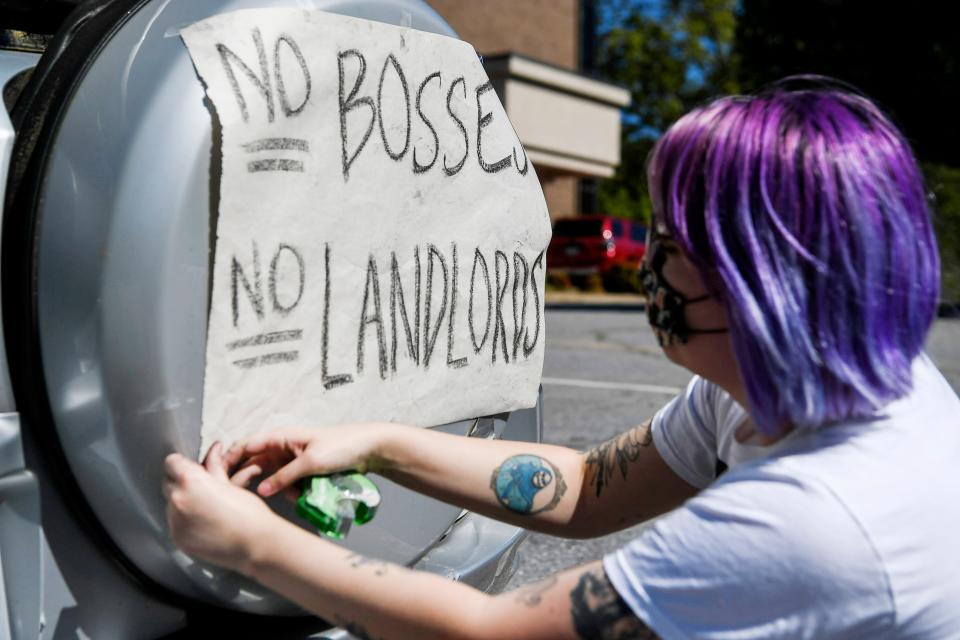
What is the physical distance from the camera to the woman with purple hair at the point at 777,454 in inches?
46.6

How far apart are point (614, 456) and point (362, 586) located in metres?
0.60

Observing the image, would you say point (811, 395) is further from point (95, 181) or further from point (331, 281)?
point (95, 181)

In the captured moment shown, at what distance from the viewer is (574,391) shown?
6.10 m

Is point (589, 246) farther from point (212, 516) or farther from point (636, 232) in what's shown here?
point (212, 516)

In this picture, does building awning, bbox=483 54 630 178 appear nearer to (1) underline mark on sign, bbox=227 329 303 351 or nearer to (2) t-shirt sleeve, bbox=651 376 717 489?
(2) t-shirt sleeve, bbox=651 376 717 489

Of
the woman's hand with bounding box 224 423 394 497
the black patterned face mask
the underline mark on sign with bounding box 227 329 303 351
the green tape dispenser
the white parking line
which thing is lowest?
the white parking line

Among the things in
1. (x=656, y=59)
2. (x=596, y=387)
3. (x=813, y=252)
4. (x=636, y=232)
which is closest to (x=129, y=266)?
(x=813, y=252)

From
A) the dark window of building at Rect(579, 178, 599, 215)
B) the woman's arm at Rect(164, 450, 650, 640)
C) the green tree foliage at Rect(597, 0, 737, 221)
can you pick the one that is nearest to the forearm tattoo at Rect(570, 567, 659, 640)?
the woman's arm at Rect(164, 450, 650, 640)

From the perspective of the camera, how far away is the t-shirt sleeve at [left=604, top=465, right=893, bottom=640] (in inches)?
45.9


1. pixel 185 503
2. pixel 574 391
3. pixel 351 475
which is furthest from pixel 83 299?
pixel 574 391

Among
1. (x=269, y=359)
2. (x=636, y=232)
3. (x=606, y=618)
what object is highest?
(x=269, y=359)

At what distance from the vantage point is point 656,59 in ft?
124

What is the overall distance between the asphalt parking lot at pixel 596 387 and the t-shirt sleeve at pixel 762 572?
186 centimetres

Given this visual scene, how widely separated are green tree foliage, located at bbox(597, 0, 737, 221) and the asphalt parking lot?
27246 millimetres
